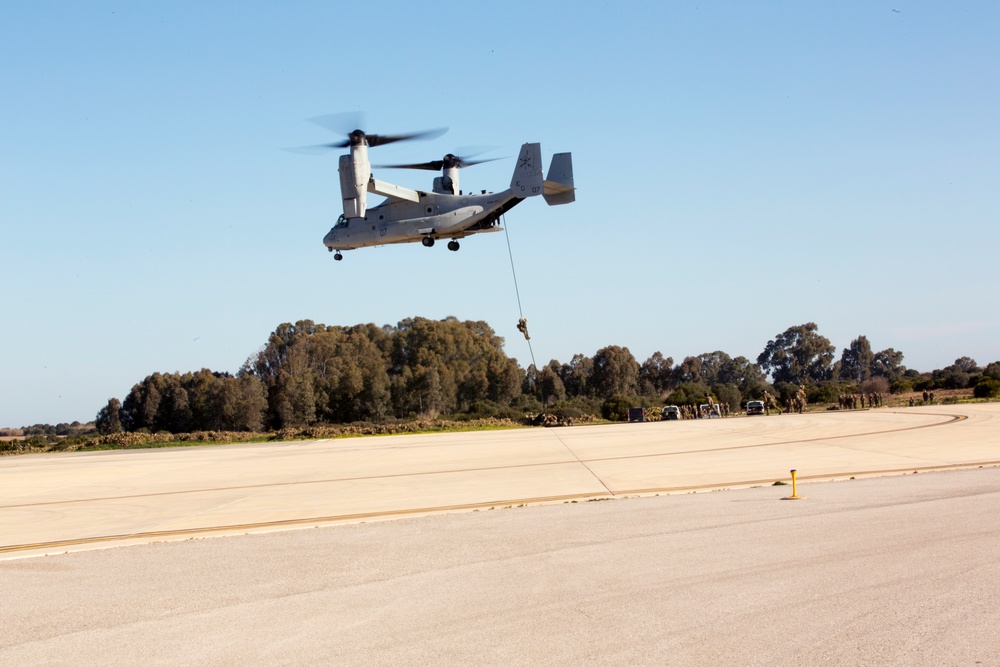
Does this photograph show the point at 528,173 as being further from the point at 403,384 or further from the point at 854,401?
the point at 403,384

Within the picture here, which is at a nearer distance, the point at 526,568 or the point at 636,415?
the point at 526,568

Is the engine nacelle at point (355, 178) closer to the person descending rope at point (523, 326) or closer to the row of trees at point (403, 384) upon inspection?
the person descending rope at point (523, 326)

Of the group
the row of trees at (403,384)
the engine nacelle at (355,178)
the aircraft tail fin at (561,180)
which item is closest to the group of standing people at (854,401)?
the row of trees at (403,384)

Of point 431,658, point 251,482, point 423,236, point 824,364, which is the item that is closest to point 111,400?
point 423,236

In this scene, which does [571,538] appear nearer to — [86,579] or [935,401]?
[86,579]

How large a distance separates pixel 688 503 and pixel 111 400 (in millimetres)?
87188

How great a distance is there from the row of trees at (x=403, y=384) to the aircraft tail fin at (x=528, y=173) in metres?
28.7

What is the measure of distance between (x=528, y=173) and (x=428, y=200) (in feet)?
14.6

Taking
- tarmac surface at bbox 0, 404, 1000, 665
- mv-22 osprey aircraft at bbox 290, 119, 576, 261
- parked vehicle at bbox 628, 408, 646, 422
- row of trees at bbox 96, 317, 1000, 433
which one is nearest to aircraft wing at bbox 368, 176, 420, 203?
mv-22 osprey aircraft at bbox 290, 119, 576, 261

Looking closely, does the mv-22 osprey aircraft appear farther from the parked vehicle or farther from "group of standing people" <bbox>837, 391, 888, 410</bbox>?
"group of standing people" <bbox>837, 391, 888, 410</bbox>

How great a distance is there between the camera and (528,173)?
33281 mm

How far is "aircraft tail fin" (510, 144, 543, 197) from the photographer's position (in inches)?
1303

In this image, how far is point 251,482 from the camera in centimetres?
2391

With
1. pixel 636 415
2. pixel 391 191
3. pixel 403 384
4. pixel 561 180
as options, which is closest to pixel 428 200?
pixel 391 191
